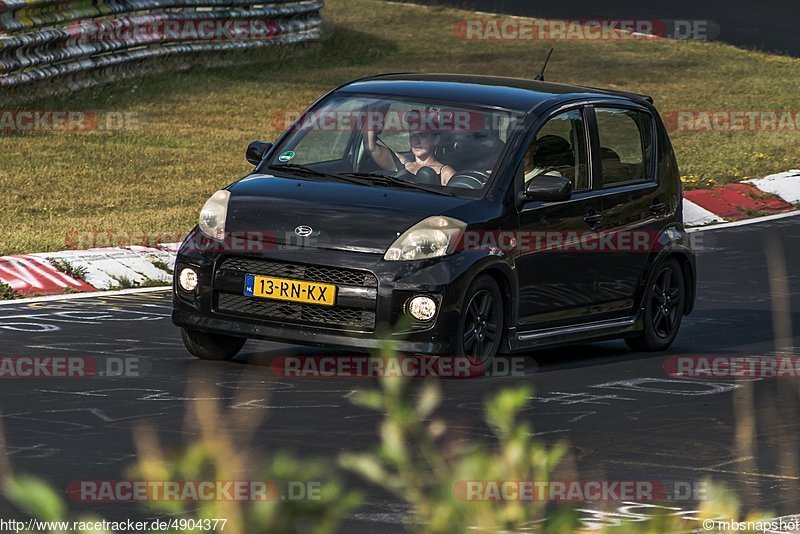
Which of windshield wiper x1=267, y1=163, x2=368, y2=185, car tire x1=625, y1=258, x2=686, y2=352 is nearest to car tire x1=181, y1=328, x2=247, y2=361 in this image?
windshield wiper x1=267, y1=163, x2=368, y2=185

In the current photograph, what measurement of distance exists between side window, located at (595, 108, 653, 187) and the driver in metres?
1.21

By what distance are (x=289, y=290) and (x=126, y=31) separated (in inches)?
598

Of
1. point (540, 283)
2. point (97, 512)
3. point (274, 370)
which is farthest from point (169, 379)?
point (97, 512)

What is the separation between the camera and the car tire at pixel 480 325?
9.20 m

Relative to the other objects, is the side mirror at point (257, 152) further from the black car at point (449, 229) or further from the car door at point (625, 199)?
the car door at point (625, 199)

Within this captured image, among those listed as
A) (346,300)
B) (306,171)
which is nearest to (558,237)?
(306,171)

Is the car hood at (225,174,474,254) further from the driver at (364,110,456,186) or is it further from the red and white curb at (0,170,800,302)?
the red and white curb at (0,170,800,302)

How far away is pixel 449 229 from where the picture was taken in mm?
9195

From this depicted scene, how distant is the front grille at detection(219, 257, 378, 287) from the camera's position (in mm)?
8953

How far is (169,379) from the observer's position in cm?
911

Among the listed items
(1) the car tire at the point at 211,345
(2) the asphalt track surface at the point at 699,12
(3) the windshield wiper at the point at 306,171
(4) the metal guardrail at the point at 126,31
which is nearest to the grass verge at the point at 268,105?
(4) the metal guardrail at the point at 126,31

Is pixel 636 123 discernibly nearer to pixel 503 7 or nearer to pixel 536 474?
pixel 536 474

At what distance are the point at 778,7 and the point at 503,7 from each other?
559cm

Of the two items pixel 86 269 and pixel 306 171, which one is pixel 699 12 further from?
pixel 306 171
